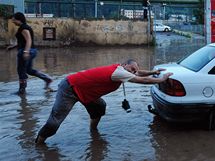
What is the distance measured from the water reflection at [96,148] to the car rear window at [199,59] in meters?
1.78

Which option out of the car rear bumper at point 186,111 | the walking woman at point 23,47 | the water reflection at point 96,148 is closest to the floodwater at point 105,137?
the water reflection at point 96,148

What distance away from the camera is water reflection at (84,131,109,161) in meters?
5.76

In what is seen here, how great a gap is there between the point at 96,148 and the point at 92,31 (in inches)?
935

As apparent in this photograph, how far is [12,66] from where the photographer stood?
16.4 meters

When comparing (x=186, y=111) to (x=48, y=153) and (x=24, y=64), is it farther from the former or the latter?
(x=24, y=64)

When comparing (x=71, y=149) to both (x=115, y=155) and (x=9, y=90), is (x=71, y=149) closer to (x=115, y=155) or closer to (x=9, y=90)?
(x=115, y=155)

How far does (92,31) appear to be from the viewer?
96.7 feet

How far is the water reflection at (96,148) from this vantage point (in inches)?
227

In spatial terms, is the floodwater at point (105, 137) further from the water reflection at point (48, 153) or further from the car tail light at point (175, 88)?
Answer: the car tail light at point (175, 88)

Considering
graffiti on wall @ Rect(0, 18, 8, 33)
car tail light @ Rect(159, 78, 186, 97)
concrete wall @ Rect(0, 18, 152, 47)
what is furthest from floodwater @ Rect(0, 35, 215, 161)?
concrete wall @ Rect(0, 18, 152, 47)

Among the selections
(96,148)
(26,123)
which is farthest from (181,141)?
(26,123)

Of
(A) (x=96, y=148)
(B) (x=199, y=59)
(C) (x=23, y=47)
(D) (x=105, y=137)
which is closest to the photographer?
(A) (x=96, y=148)

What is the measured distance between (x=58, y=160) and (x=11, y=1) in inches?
1178

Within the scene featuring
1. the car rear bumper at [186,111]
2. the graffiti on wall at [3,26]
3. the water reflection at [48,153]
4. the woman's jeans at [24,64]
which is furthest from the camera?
the graffiti on wall at [3,26]
